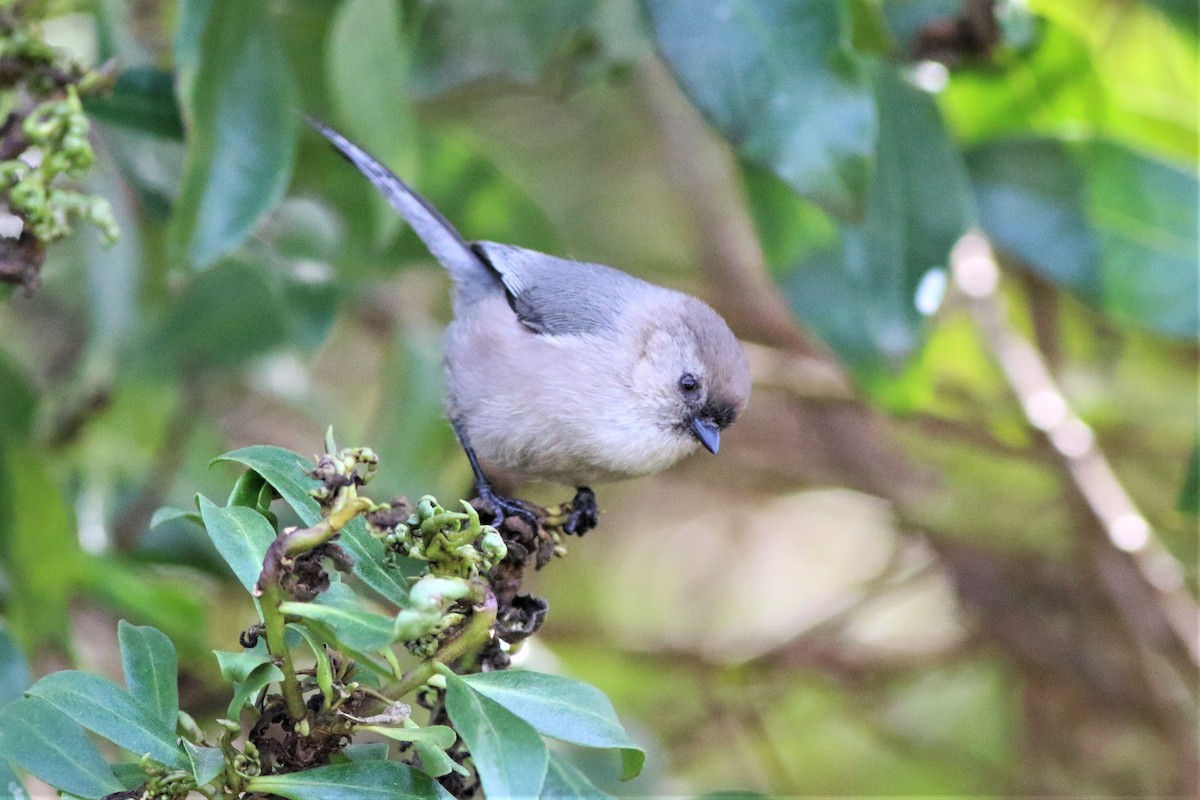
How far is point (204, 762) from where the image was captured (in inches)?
51.6

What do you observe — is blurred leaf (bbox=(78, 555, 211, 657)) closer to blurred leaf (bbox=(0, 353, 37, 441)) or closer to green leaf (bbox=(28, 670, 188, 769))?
blurred leaf (bbox=(0, 353, 37, 441))


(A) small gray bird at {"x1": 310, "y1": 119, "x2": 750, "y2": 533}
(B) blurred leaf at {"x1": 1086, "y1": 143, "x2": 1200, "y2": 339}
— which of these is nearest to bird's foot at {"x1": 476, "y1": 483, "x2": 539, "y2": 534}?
(A) small gray bird at {"x1": 310, "y1": 119, "x2": 750, "y2": 533}

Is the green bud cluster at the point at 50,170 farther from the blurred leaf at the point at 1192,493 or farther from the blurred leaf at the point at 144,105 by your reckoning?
the blurred leaf at the point at 1192,493

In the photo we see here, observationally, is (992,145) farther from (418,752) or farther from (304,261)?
(418,752)

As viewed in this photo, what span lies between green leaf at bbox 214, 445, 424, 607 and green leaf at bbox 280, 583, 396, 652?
0.53 feet

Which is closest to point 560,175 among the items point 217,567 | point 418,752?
point 217,567

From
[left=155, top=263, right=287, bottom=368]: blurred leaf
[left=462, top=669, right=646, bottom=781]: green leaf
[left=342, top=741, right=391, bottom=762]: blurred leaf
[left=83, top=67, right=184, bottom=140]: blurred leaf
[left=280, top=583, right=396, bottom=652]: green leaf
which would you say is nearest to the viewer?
[left=280, top=583, right=396, bottom=652]: green leaf

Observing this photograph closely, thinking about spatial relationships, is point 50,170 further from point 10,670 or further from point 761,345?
point 761,345

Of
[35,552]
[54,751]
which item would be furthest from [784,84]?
[35,552]

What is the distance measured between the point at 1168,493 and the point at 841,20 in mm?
2384

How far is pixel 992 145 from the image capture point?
2.86 metres

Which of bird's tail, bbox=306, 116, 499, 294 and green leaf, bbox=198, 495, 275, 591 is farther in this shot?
bird's tail, bbox=306, 116, 499, 294

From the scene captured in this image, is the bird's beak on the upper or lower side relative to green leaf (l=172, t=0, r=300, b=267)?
lower

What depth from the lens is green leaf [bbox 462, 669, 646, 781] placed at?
1.33m
